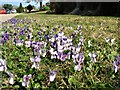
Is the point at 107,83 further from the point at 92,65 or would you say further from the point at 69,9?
the point at 69,9

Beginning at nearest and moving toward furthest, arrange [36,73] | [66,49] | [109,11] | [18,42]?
[36,73], [66,49], [18,42], [109,11]

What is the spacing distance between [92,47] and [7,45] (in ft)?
4.15

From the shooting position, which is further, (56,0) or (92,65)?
(56,0)

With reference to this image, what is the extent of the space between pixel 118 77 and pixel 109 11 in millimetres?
19535

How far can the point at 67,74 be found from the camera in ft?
10.5

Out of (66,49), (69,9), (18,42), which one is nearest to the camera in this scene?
(66,49)

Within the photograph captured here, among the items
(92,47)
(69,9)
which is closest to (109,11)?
(69,9)

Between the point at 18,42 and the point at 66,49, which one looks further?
the point at 18,42

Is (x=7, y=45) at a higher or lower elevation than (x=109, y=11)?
higher

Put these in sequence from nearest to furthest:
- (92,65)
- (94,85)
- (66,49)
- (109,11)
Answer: (94,85) < (92,65) < (66,49) < (109,11)

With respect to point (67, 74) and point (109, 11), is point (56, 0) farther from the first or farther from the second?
point (67, 74)

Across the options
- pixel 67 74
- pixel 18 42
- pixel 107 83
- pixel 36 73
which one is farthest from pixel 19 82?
pixel 18 42

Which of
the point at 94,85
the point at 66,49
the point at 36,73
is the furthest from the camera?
the point at 66,49

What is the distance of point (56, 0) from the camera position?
30.1 meters
